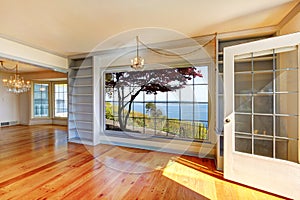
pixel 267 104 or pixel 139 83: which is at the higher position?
pixel 139 83

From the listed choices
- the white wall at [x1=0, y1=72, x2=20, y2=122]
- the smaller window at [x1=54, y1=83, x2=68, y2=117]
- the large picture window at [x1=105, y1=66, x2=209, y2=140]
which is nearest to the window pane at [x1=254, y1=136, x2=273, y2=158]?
the large picture window at [x1=105, y1=66, x2=209, y2=140]

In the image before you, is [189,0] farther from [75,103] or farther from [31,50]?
[75,103]

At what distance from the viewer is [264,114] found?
2.28 meters

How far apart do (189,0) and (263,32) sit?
1.58 metres

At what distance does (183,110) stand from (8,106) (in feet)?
23.5

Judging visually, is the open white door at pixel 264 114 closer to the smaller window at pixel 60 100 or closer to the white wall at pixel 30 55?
the white wall at pixel 30 55

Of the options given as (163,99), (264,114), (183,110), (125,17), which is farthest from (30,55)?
(264,114)

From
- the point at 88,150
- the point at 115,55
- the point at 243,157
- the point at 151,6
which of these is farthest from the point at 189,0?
the point at 88,150

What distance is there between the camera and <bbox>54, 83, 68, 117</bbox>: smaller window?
719 cm

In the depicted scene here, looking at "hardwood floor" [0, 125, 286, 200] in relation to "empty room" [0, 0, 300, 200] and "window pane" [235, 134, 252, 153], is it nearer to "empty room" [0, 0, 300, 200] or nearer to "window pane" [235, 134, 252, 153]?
"empty room" [0, 0, 300, 200]

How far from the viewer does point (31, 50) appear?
3578 mm

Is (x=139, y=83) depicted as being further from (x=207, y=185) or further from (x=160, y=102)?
(x=207, y=185)

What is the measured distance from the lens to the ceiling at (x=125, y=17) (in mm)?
2010

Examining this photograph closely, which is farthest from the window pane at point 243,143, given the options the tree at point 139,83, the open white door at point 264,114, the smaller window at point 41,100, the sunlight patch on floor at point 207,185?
the smaller window at point 41,100
